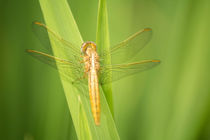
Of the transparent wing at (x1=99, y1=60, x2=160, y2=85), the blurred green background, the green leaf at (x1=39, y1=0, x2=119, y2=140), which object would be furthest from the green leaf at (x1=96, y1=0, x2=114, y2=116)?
the blurred green background

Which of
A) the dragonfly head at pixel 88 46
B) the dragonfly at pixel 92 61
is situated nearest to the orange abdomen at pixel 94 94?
the dragonfly at pixel 92 61

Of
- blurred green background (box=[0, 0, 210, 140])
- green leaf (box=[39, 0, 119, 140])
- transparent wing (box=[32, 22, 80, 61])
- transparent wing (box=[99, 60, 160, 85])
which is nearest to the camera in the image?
green leaf (box=[39, 0, 119, 140])

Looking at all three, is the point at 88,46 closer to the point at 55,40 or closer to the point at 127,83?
the point at 55,40

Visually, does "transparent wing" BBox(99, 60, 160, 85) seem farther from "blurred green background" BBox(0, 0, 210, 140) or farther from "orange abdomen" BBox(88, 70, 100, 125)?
"blurred green background" BBox(0, 0, 210, 140)

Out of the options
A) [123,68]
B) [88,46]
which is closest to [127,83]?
[123,68]

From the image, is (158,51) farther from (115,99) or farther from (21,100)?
(21,100)

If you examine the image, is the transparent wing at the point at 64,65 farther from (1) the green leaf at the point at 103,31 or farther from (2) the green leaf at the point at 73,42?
(1) the green leaf at the point at 103,31

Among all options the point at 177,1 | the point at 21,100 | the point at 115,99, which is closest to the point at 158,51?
the point at 177,1
